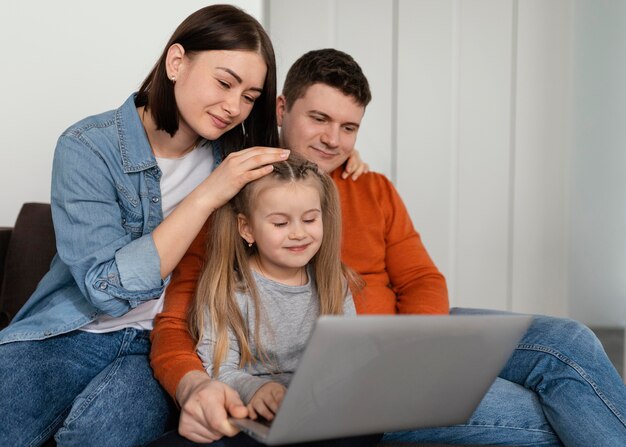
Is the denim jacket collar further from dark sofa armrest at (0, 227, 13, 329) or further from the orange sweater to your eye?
dark sofa armrest at (0, 227, 13, 329)

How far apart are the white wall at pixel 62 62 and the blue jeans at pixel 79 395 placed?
0.82 m

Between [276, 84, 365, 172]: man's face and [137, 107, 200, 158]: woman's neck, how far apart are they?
0.86ft

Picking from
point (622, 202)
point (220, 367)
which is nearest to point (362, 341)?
point (220, 367)

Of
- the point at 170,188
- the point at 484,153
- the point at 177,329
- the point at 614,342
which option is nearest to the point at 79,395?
the point at 177,329

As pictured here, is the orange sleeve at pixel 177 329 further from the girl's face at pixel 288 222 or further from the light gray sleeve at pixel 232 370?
the girl's face at pixel 288 222

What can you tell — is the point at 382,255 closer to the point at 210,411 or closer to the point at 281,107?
the point at 281,107

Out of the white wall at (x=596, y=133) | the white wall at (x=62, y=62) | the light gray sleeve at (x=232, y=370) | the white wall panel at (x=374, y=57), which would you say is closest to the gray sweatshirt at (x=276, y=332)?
the light gray sleeve at (x=232, y=370)

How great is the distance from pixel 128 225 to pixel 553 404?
868 millimetres

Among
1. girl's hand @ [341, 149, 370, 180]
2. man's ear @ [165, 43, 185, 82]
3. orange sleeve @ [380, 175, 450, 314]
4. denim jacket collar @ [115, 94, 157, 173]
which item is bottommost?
orange sleeve @ [380, 175, 450, 314]

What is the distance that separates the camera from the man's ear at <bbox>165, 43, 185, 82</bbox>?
4.97ft

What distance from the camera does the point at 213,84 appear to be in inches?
58.3

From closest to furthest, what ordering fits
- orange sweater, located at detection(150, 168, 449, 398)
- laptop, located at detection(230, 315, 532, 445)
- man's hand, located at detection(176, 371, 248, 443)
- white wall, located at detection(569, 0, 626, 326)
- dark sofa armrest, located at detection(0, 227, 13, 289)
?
laptop, located at detection(230, 315, 532, 445), man's hand, located at detection(176, 371, 248, 443), orange sweater, located at detection(150, 168, 449, 398), dark sofa armrest, located at detection(0, 227, 13, 289), white wall, located at detection(569, 0, 626, 326)

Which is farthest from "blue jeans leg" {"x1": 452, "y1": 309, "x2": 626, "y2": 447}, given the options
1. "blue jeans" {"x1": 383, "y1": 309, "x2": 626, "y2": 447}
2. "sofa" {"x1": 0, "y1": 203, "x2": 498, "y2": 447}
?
"sofa" {"x1": 0, "y1": 203, "x2": 498, "y2": 447}

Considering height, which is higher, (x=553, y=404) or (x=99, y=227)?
(x=99, y=227)
